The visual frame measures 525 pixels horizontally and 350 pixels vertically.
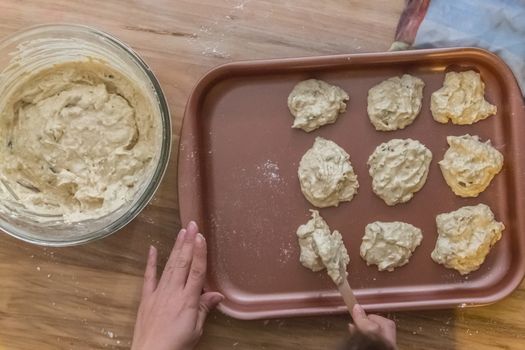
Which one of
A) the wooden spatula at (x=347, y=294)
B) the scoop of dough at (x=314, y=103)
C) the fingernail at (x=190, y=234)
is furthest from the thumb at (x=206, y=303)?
the scoop of dough at (x=314, y=103)

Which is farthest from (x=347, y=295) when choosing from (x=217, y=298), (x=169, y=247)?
(x=169, y=247)

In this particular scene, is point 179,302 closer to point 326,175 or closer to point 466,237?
point 326,175

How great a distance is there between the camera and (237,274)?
128cm

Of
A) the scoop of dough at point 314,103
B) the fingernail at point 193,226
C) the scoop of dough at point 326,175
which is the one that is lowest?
the fingernail at point 193,226

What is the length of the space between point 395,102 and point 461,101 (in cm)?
12

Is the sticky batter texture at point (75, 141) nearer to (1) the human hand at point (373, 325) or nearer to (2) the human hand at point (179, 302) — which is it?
(2) the human hand at point (179, 302)

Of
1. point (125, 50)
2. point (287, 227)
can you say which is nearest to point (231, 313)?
point (287, 227)

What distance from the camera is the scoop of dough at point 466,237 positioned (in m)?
1.25

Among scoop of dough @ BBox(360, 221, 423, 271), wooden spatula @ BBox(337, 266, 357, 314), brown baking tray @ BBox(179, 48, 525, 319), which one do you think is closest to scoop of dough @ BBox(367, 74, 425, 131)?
brown baking tray @ BBox(179, 48, 525, 319)

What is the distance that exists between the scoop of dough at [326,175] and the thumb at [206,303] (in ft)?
0.81

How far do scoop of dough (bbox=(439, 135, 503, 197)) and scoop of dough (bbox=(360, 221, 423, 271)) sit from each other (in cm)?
12

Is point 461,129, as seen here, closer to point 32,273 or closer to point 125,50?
point 125,50

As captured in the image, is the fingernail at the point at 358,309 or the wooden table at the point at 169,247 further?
the wooden table at the point at 169,247

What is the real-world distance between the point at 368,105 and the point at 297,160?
0.55ft
